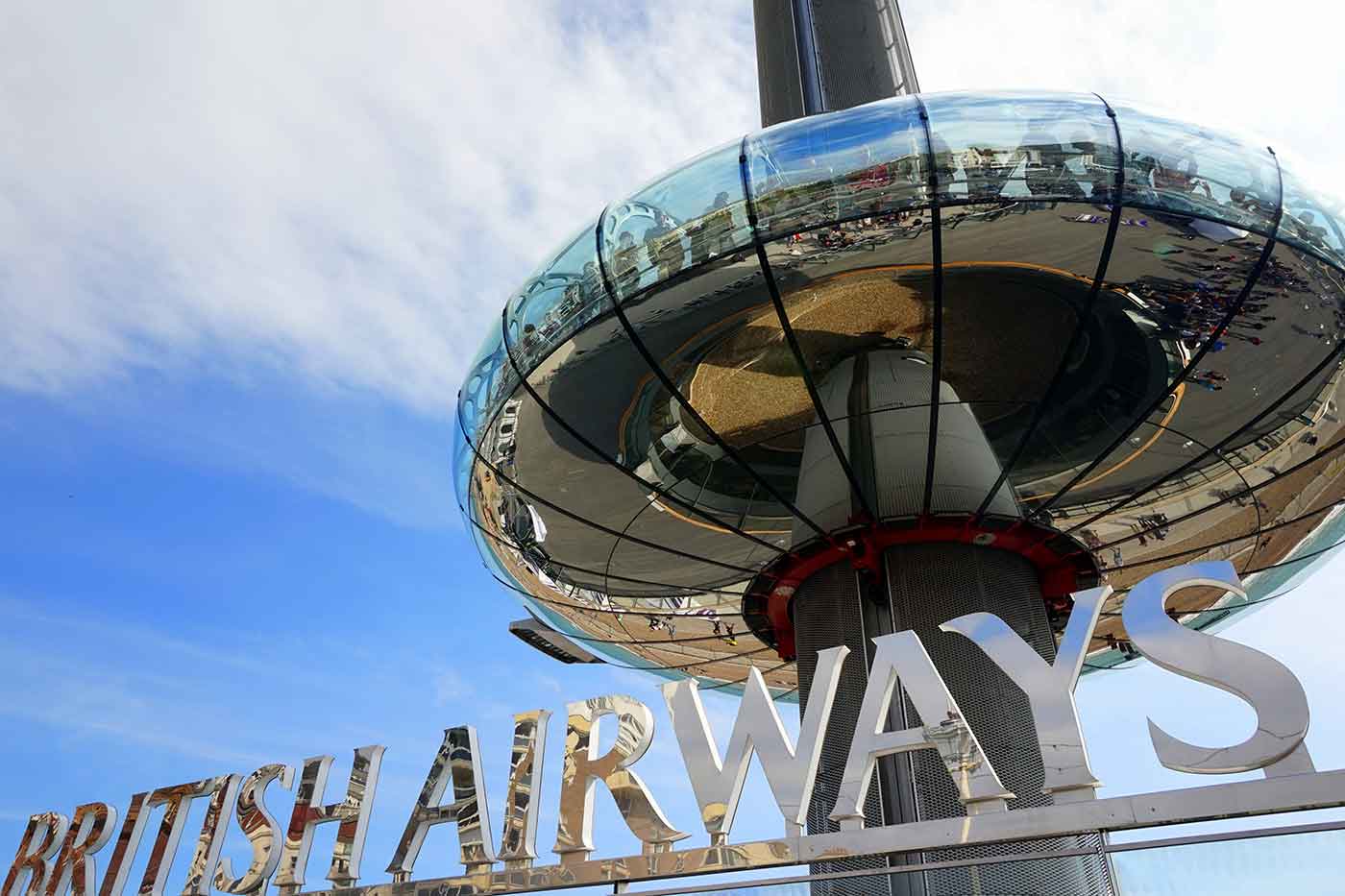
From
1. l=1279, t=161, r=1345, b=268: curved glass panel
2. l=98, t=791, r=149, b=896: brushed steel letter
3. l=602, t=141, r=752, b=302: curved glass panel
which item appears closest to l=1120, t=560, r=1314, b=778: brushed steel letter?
l=1279, t=161, r=1345, b=268: curved glass panel

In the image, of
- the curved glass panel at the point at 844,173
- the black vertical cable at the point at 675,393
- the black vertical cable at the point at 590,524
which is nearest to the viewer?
the curved glass panel at the point at 844,173

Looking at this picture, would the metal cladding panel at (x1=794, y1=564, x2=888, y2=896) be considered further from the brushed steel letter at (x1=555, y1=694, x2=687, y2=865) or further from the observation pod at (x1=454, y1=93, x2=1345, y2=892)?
the brushed steel letter at (x1=555, y1=694, x2=687, y2=865)

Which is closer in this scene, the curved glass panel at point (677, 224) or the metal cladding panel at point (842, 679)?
the metal cladding panel at point (842, 679)

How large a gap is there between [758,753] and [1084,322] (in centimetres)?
592

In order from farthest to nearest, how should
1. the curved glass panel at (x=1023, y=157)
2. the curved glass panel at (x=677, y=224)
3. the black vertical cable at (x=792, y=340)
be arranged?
the curved glass panel at (x=677, y=224) → the black vertical cable at (x=792, y=340) → the curved glass panel at (x=1023, y=157)

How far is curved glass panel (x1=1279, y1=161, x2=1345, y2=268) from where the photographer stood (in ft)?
35.9

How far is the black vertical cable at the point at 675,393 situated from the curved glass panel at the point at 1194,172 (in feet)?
15.5

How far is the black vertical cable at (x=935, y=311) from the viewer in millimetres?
10508

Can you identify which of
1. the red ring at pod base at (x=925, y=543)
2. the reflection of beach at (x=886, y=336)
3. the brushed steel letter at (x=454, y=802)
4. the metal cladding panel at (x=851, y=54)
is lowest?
the brushed steel letter at (x=454, y=802)

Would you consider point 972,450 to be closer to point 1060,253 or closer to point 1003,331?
point 1003,331

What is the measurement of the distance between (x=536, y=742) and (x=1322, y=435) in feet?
30.0

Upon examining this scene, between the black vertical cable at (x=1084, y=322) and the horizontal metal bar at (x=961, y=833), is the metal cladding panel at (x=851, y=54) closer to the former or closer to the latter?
the black vertical cable at (x=1084, y=322)

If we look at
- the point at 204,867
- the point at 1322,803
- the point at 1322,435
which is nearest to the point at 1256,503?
the point at 1322,435

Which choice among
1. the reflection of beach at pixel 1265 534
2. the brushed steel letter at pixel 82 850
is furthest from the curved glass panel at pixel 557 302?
the reflection of beach at pixel 1265 534
